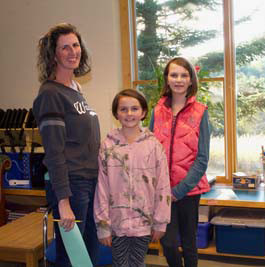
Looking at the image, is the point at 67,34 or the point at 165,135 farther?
the point at 165,135

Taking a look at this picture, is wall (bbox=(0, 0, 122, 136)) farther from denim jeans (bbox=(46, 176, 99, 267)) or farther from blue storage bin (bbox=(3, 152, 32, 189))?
denim jeans (bbox=(46, 176, 99, 267))

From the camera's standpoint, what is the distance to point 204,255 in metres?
2.93

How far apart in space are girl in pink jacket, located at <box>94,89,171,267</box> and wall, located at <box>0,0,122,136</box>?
1.70 m

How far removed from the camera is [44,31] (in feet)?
11.6

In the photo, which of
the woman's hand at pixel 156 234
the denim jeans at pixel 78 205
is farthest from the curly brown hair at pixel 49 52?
the woman's hand at pixel 156 234

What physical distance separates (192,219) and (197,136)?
0.40 meters

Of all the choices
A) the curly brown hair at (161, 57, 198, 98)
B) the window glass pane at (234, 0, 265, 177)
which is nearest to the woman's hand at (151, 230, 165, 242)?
the curly brown hair at (161, 57, 198, 98)

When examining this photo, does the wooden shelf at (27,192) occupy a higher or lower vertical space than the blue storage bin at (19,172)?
lower

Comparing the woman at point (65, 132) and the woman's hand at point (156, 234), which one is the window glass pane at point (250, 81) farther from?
the woman at point (65, 132)

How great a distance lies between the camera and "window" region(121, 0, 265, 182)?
3.08 metres

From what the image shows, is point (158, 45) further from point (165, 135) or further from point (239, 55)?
point (165, 135)

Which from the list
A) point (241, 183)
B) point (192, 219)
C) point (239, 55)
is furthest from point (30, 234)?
point (239, 55)

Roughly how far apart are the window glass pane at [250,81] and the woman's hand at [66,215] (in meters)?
2.02

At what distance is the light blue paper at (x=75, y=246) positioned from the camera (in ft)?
4.91
